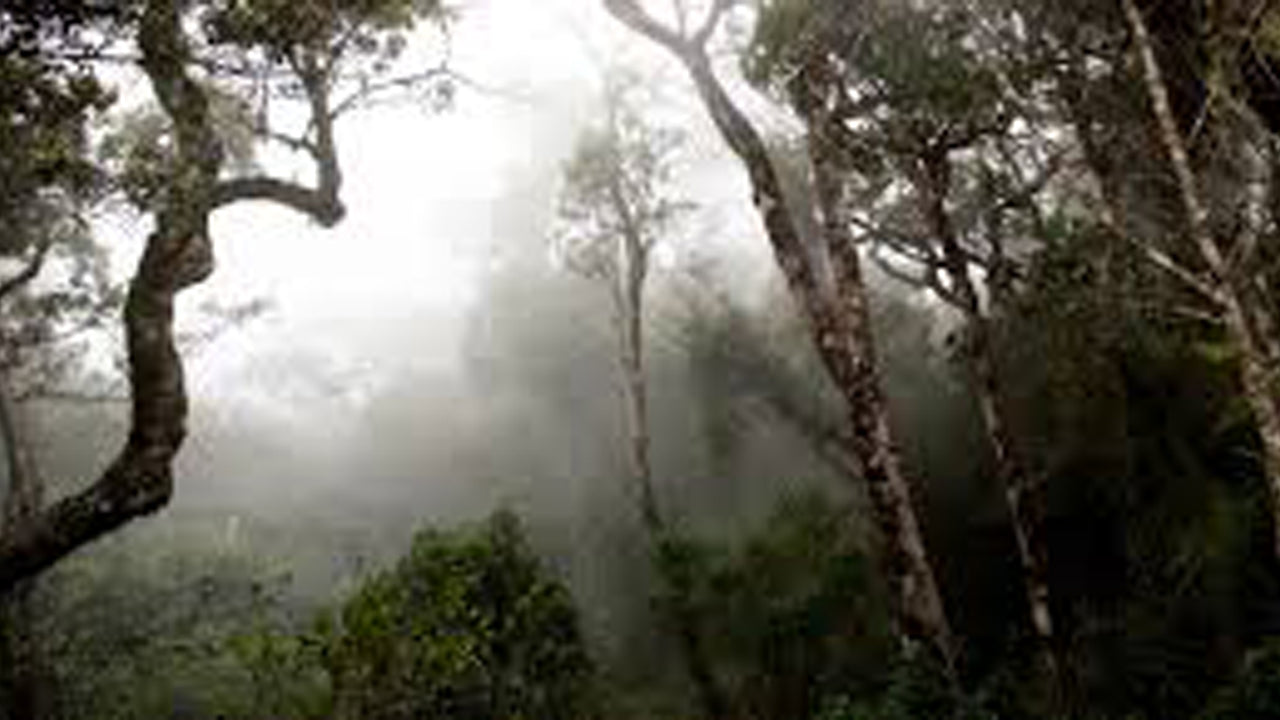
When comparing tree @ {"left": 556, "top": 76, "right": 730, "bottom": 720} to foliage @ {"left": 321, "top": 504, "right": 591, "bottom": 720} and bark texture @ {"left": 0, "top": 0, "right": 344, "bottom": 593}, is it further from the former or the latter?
bark texture @ {"left": 0, "top": 0, "right": 344, "bottom": 593}

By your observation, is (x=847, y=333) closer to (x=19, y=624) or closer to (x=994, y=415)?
(x=994, y=415)

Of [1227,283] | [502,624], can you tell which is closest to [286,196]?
[1227,283]

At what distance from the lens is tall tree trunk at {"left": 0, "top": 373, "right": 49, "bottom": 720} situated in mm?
17375

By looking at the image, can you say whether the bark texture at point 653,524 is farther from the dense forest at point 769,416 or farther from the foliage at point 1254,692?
the foliage at point 1254,692

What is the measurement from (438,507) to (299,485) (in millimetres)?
7371

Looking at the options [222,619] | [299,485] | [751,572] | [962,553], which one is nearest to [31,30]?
[751,572]

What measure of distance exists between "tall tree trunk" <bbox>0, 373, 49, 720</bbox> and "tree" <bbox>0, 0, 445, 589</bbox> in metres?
7.72

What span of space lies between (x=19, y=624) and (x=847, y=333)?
1143 cm

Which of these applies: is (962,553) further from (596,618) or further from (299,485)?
(299,485)

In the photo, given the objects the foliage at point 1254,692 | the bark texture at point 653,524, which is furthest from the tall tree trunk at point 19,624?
the foliage at point 1254,692

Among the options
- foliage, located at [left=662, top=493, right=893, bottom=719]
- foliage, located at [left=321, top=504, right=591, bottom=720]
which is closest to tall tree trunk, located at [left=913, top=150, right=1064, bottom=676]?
foliage, located at [left=662, top=493, right=893, bottom=719]

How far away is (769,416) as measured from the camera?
33188 millimetres

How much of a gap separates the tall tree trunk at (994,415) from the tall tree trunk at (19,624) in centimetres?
1073

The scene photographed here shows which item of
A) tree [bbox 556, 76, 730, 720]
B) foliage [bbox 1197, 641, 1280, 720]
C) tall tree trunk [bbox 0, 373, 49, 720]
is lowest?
foliage [bbox 1197, 641, 1280, 720]
